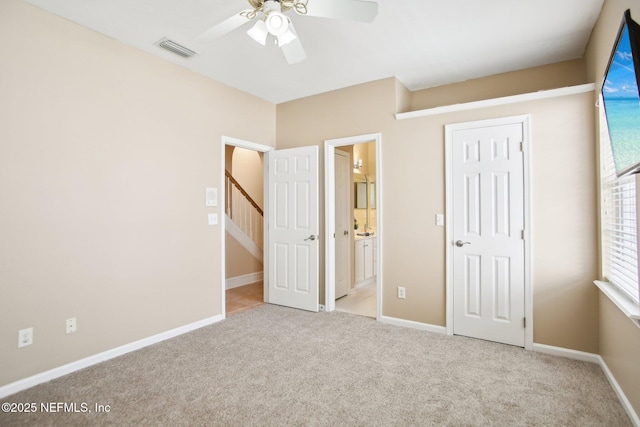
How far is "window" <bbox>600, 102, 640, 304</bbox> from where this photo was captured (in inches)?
79.0

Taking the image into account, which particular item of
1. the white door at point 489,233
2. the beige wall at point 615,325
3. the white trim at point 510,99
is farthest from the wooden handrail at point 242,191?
the beige wall at point 615,325

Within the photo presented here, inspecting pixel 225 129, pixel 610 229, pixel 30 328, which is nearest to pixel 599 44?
pixel 610 229

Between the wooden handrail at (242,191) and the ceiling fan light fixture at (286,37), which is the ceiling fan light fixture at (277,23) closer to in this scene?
the ceiling fan light fixture at (286,37)

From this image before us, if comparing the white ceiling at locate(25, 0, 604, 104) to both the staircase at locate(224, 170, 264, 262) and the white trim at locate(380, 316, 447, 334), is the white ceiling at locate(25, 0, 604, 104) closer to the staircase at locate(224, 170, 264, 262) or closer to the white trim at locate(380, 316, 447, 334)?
the staircase at locate(224, 170, 264, 262)

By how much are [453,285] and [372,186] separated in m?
3.70

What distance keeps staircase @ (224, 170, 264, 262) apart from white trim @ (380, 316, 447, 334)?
3.02 m

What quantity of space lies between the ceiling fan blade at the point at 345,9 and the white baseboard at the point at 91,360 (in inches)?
121

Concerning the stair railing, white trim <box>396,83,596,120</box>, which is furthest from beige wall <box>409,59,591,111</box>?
the stair railing

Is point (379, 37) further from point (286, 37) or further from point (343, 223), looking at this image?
point (343, 223)

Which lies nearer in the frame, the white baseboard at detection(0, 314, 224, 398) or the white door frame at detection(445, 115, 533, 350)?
the white baseboard at detection(0, 314, 224, 398)

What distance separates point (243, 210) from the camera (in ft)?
19.5

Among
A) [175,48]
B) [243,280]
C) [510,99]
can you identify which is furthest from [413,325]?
[175,48]

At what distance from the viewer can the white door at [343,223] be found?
15.3 feet

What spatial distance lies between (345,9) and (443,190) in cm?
211
